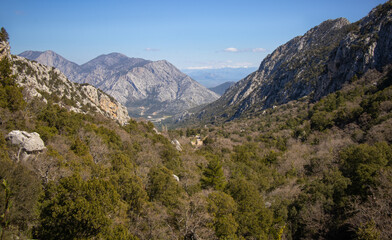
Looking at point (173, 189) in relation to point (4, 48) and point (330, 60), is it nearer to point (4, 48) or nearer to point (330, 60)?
point (4, 48)

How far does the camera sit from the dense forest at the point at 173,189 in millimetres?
14422

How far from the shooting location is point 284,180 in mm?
40312

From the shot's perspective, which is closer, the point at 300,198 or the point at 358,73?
the point at 300,198

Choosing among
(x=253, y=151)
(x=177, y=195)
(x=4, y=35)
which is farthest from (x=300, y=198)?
(x=4, y=35)

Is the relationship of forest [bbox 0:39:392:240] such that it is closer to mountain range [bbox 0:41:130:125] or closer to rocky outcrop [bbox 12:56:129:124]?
mountain range [bbox 0:41:130:125]

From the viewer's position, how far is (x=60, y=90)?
7962 cm

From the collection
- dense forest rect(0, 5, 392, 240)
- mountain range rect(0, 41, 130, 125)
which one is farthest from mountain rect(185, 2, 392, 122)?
mountain range rect(0, 41, 130, 125)

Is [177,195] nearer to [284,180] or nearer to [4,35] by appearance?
[284,180]

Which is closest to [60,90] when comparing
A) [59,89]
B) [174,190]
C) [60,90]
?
[60,90]

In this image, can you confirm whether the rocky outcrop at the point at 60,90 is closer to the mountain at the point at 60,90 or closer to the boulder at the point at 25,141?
the mountain at the point at 60,90

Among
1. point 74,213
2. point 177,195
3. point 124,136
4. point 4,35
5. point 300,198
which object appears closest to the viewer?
point 74,213

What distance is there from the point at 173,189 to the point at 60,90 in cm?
7227

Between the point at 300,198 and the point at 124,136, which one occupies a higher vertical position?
the point at 124,136

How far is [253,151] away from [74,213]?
49982 mm
